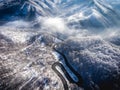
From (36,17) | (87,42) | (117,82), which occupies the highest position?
(36,17)

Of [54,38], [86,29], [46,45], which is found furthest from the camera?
[86,29]

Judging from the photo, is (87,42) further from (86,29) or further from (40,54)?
(86,29)

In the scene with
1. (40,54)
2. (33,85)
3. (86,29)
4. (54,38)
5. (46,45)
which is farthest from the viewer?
(86,29)

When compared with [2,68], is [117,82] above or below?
below

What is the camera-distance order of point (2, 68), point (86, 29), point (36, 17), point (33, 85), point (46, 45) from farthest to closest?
A: point (36, 17) → point (86, 29) → point (46, 45) → point (2, 68) → point (33, 85)

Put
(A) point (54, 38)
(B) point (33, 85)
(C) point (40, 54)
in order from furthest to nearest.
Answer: (A) point (54, 38) < (C) point (40, 54) < (B) point (33, 85)

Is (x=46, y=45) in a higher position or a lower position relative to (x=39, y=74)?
higher

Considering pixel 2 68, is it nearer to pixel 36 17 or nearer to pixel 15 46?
pixel 15 46

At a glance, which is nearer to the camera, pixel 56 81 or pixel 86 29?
pixel 56 81

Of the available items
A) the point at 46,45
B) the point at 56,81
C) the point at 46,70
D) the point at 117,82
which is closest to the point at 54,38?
the point at 46,45

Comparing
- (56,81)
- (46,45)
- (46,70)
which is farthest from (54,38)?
(56,81)
